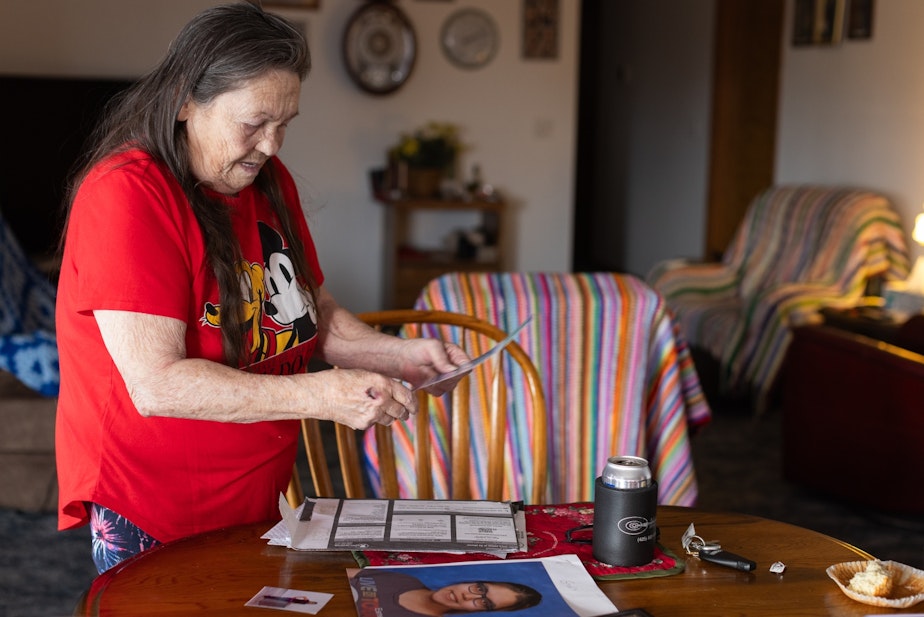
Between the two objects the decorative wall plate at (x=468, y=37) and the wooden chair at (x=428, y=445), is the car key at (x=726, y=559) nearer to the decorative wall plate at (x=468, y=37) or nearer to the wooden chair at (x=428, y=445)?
the wooden chair at (x=428, y=445)

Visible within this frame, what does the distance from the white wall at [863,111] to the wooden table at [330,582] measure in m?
3.76

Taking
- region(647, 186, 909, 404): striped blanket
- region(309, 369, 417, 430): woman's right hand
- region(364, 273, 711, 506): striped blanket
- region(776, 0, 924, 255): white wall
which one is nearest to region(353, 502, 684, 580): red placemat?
region(309, 369, 417, 430): woman's right hand

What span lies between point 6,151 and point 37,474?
2617mm

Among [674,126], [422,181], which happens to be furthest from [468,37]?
[674,126]

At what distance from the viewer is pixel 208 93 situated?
4.56ft

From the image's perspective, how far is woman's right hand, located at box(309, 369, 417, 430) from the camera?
133cm

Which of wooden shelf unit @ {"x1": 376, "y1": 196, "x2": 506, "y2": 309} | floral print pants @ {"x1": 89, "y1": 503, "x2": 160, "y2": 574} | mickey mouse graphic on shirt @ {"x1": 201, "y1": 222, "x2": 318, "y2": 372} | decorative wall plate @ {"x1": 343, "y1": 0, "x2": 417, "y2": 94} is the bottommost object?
wooden shelf unit @ {"x1": 376, "y1": 196, "x2": 506, "y2": 309}

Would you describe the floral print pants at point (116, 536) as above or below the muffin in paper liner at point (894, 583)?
below

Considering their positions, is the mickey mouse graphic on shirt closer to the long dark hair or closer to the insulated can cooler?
the long dark hair

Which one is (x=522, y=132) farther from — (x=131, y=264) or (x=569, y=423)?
(x=131, y=264)

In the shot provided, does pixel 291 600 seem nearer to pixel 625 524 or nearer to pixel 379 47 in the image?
pixel 625 524

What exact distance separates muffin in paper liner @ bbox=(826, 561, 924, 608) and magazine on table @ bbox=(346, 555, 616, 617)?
0.90 feet

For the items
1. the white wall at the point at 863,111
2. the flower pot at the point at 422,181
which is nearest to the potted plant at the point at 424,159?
the flower pot at the point at 422,181

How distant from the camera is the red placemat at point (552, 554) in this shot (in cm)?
125
